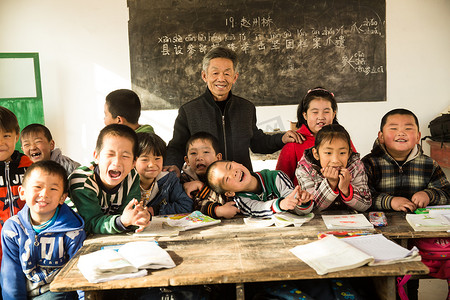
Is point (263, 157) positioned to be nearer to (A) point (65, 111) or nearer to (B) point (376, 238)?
(A) point (65, 111)

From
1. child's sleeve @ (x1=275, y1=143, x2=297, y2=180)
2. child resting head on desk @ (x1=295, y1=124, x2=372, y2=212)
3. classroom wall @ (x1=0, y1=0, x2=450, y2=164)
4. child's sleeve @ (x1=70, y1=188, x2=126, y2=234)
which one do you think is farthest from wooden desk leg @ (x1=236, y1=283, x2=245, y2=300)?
classroom wall @ (x1=0, y1=0, x2=450, y2=164)

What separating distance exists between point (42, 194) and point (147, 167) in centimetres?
67

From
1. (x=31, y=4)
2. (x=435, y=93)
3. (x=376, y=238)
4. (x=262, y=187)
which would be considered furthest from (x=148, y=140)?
(x=435, y=93)

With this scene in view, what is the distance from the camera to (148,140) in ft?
7.72

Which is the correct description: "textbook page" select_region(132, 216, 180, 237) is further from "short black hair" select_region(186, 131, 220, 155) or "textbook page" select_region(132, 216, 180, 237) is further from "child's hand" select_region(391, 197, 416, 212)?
"child's hand" select_region(391, 197, 416, 212)

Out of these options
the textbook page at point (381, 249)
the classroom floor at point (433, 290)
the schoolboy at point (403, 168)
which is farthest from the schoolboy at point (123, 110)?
the classroom floor at point (433, 290)

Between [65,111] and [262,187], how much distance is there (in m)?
3.86

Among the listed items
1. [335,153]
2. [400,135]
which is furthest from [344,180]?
[400,135]

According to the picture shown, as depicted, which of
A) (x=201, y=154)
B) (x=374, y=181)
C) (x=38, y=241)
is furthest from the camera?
(x=201, y=154)

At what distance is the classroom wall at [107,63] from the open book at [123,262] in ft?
12.5

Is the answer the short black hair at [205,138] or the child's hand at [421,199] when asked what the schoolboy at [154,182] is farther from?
the child's hand at [421,199]

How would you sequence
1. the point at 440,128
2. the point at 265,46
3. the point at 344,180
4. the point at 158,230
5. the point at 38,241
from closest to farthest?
the point at 38,241
the point at 158,230
the point at 344,180
the point at 440,128
the point at 265,46

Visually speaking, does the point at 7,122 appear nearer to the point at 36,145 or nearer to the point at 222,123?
the point at 36,145

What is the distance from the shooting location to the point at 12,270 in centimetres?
177
